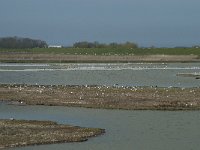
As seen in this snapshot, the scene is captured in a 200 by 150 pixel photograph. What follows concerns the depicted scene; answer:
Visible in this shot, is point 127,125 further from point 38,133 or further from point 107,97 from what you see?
point 107,97

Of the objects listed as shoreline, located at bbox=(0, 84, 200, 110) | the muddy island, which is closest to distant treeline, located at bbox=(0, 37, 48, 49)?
shoreline, located at bbox=(0, 84, 200, 110)

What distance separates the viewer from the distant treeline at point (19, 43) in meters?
143

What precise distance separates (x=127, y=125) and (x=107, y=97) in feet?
35.4

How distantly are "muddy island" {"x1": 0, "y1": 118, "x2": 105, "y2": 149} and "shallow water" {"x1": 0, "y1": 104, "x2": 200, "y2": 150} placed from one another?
0.53 m

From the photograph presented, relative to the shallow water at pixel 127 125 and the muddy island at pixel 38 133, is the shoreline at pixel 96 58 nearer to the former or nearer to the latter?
the shallow water at pixel 127 125

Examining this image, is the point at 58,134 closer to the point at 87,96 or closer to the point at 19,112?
the point at 19,112

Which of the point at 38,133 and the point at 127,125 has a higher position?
the point at 38,133

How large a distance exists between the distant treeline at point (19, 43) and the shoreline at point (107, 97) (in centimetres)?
10131

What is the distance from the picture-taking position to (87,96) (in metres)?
37.2

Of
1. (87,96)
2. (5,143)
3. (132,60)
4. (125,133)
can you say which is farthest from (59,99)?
(132,60)

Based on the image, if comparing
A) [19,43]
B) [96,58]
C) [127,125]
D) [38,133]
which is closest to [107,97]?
[127,125]

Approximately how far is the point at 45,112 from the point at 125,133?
8.42m

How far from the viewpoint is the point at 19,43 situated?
146m

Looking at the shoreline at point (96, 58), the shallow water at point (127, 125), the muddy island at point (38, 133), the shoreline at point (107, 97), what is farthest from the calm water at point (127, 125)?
the shoreline at point (96, 58)
